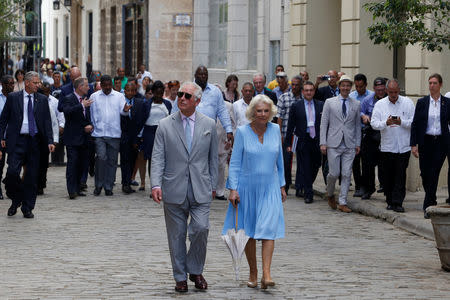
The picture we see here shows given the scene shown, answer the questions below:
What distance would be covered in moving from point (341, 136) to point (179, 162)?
6174 mm

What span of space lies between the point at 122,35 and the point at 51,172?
22.0 meters

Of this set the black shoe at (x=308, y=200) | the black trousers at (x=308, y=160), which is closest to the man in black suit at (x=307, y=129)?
the black trousers at (x=308, y=160)

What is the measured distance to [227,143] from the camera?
1582 cm

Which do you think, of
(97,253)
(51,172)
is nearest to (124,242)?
(97,253)

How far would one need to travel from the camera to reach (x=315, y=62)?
78.5 feet

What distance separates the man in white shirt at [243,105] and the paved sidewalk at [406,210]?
5.79 feet

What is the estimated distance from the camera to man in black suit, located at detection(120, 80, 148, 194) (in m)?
17.1

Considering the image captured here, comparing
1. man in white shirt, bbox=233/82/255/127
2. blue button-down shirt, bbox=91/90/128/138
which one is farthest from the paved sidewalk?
blue button-down shirt, bbox=91/90/128/138

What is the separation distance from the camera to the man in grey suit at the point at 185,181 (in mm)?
9117

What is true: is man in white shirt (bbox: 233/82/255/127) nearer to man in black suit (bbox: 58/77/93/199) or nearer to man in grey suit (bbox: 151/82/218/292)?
man in black suit (bbox: 58/77/93/199)

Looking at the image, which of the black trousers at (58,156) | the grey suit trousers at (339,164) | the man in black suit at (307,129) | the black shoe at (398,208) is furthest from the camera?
the black trousers at (58,156)

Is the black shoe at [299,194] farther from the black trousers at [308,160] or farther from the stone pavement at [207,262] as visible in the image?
the stone pavement at [207,262]

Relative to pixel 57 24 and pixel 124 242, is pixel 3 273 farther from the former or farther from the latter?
pixel 57 24

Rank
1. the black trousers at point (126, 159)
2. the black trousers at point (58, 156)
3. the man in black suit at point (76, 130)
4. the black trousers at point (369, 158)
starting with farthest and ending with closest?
the black trousers at point (58, 156) → the black trousers at point (126, 159) → the man in black suit at point (76, 130) → the black trousers at point (369, 158)
